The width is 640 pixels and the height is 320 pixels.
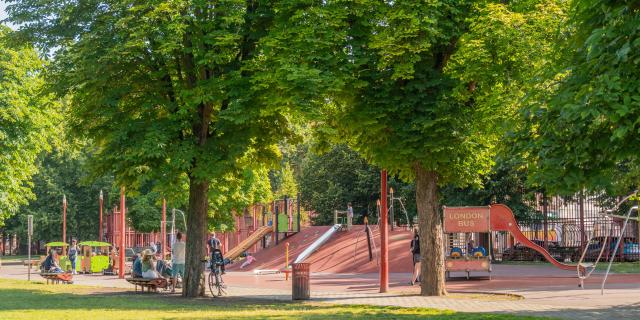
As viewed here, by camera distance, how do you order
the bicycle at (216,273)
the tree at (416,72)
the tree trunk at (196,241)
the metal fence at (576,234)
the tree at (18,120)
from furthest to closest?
the metal fence at (576,234)
the tree at (18,120)
the bicycle at (216,273)
the tree trunk at (196,241)
the tree at (416,72)

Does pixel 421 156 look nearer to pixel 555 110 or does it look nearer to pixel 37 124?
pixel 555 110

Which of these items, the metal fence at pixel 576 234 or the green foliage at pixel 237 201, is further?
the green foliage at pixel 237 201

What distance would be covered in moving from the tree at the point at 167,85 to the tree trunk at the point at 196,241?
0.03m

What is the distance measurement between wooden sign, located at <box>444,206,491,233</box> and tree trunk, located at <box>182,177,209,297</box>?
785cm

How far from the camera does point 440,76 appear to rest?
2119cm

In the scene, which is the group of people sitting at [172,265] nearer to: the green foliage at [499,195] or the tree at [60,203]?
the green foliage at [499,195]

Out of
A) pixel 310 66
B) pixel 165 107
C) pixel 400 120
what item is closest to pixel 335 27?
pixel 310 66

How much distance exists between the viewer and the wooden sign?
2689cm

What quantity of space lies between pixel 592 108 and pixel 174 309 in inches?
450

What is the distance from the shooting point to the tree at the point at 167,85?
21.4m

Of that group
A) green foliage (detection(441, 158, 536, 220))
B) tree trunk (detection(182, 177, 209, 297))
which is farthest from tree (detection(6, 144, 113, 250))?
tree trunk (detection(182, 177, 209, 297))

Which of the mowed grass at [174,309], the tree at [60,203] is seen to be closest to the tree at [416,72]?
the mowed grass at [174,309]

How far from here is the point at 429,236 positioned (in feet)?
73.3

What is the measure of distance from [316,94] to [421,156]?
3061mm
